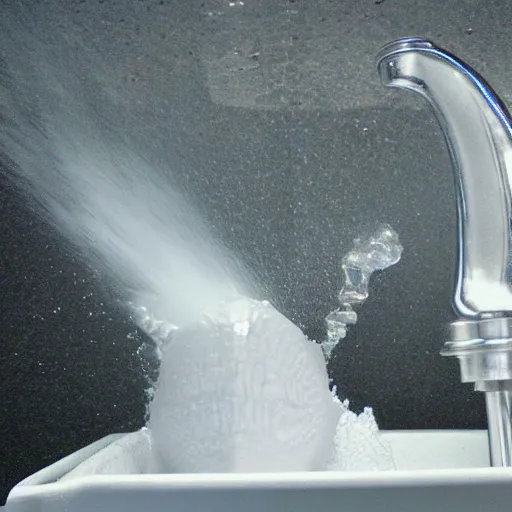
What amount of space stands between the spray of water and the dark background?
0.01 m

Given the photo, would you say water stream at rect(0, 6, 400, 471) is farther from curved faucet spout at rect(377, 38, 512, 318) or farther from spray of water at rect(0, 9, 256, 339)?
curved faucet spout at rect(377, 38, 512, 318)

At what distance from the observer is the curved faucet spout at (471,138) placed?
49 centimetres

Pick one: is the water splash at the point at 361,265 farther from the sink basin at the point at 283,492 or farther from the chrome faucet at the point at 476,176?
the sink basin at the point at 283,492

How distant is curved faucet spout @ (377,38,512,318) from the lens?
1.60 ft

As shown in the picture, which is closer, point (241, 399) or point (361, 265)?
point (241, 399)

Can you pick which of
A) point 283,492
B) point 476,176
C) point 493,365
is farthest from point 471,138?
point 283,492

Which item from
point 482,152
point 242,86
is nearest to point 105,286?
point 242,86

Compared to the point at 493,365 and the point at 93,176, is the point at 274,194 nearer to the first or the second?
the point at 93,176

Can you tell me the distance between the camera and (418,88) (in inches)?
19.7

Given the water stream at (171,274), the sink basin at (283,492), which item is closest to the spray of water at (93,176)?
the water stream at (171,274)

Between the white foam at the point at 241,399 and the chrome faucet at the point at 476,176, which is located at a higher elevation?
the chrome faucet at the point at 476,176

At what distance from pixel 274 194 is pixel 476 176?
0.66ft

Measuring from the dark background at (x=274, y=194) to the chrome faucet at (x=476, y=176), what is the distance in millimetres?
161

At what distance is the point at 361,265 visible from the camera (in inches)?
26.1
